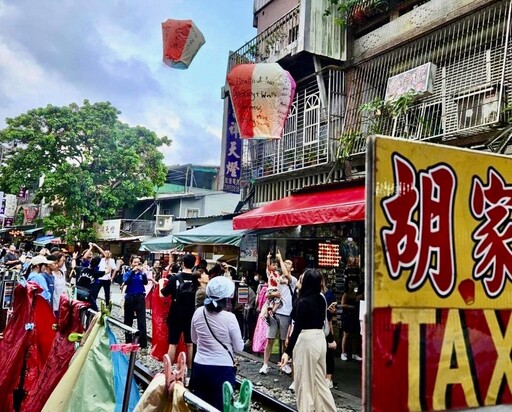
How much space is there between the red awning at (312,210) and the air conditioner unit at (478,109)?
2.67 m

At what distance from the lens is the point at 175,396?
249 centimetres

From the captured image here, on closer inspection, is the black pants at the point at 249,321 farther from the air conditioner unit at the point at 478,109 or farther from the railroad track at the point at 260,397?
the air conditioner unit at the point at 478,109

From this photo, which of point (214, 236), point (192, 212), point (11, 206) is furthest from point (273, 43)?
point (11, 206)

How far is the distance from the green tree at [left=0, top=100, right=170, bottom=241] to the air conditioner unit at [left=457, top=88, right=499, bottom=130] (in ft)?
68.8

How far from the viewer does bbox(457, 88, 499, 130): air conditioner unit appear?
27.8 feet

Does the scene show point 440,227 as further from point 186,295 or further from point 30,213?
point 30,213

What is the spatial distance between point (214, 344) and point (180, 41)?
5932 millimetres

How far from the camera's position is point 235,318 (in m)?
4.82

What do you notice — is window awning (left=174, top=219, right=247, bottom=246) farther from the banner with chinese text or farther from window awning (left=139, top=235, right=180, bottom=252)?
the banner with chinese text

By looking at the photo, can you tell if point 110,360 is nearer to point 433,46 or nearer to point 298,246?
point 298,246

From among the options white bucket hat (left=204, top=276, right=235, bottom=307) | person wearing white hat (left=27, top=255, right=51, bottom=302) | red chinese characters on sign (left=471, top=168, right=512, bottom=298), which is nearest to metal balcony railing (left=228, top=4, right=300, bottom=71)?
person wearing white hat (left=27, top=255, right=51, bottom=302)

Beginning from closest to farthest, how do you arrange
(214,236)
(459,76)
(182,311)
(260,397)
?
1. (260,397)
2. (182,311)
3. (459,76)
4. (214,236)

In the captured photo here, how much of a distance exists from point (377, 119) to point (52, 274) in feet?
25.0

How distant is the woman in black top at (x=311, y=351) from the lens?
532 cm
